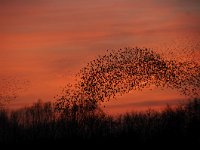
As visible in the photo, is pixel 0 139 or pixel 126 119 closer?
pixel 0 139

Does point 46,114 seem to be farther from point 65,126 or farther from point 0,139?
point 0,139

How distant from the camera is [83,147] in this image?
89125 millimetres

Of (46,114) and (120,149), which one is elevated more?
(46,114)

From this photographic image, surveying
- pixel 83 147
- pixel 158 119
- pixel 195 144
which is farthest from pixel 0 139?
pixel 195 144

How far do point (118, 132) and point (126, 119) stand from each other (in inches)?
301

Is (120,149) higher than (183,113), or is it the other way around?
(183,113)

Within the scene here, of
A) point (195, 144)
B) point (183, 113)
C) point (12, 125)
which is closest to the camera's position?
point (195, 144)

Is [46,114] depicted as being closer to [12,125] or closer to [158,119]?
[12,125]

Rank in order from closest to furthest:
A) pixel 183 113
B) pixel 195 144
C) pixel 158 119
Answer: pixel 195 144
pixel 183 113
pixel 158 119

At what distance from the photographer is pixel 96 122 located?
3770 inches

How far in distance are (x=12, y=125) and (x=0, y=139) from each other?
362 inches

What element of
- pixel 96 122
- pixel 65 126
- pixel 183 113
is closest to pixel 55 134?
pixel 65 126

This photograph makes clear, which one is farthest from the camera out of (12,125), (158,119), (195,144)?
(12,125)

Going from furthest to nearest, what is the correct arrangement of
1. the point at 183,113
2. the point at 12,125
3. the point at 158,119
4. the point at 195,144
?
the point at 12,125
the point at 158,119
the point at 183,113
the point at 195,144
